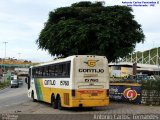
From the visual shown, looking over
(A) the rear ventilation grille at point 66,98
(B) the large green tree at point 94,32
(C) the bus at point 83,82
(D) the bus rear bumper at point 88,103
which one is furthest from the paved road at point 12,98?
(D) the bus rear bumper at point 88,103

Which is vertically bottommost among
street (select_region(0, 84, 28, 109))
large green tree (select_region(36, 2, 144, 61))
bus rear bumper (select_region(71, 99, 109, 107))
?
street (select_region(0, 84, 28, 109))

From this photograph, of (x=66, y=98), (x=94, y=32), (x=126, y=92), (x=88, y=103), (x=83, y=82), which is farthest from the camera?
(x=94, y=32)

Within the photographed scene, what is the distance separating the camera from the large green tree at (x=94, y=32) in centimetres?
3306

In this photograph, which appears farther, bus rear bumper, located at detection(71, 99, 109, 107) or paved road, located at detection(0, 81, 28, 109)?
paved road, located at detection(0, 81, 28, 109)

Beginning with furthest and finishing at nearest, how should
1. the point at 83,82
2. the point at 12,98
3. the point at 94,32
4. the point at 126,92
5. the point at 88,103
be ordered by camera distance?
the point at 12,98 → the point at 94,32 → the point at 126,92 → the point at 83,82 → the point at 88,103

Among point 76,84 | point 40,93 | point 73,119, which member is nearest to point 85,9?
point 40,93

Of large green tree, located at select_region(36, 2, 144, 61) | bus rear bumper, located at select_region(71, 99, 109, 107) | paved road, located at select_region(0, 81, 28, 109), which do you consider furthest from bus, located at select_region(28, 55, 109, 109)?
large green tree, located at select_region(36, 2, 144, 61)

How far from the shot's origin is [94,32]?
1316 inches

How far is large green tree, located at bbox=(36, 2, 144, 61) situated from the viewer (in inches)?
1302

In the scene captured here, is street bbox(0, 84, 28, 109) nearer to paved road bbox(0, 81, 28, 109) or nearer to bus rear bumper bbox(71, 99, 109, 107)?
paved road bbox(0, 81, 28, 109)

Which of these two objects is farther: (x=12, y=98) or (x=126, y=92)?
(x=12, y=98)

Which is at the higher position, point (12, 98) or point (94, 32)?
point (94, 32)

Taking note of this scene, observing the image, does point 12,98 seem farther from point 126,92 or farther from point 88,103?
point 88,103

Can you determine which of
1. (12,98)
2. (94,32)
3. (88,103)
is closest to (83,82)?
(88,103)
